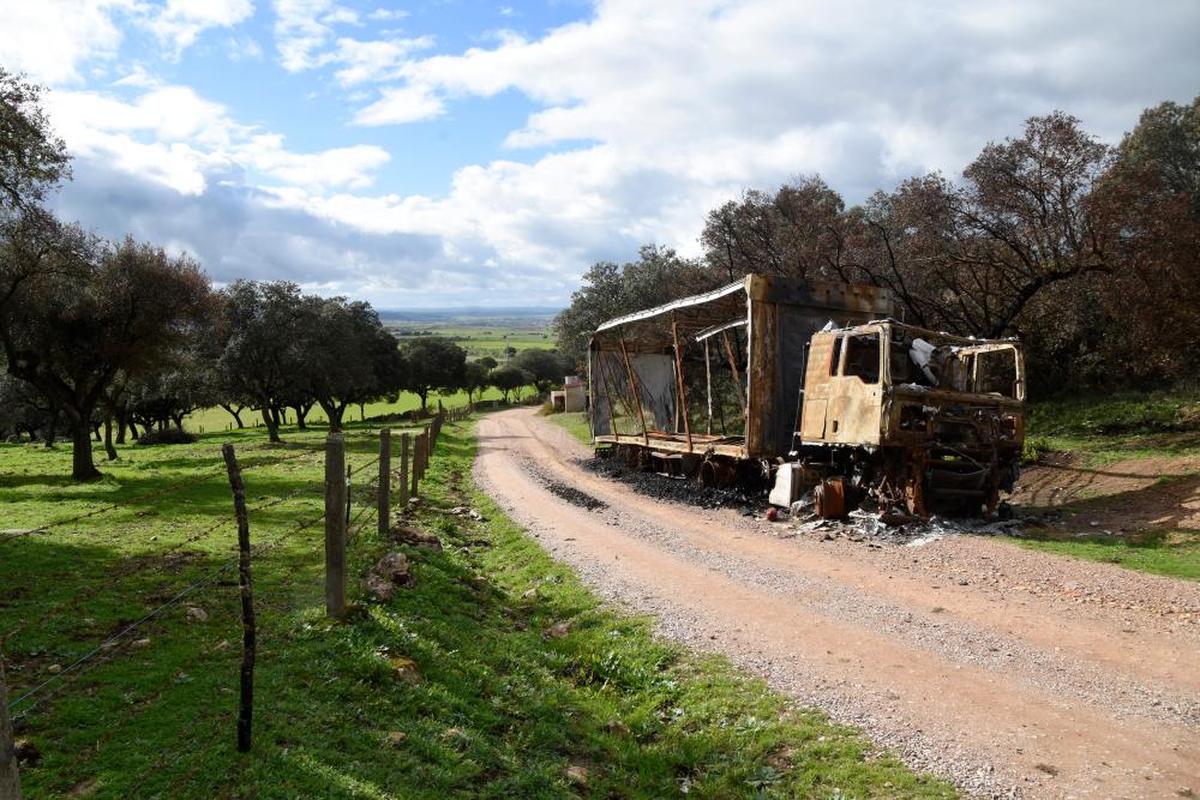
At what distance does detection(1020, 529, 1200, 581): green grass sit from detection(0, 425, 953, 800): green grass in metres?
5.85

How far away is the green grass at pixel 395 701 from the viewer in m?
4.54

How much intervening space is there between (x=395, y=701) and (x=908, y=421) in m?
9.23

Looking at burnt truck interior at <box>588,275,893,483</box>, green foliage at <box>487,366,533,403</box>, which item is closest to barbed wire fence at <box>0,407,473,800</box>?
burnt truck interior at <box>588,275,893,483</box>

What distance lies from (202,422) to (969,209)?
72.1 metres

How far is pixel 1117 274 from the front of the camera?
18.1 m

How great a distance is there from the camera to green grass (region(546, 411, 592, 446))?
120 feet

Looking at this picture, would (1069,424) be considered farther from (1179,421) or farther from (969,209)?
(969,209)

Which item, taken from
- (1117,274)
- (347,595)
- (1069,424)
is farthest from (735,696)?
(1069,424)

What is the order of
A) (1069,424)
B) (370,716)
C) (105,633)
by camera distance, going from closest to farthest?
(370,716) < (105,633) < (1069,424)

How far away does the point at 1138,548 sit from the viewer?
33.1ft

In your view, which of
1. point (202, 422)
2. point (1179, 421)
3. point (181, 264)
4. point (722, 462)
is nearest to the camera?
point (722, 462)

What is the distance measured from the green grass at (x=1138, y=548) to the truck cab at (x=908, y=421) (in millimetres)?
1438

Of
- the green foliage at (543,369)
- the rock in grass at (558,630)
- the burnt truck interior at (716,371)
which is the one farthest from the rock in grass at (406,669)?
the green foliage at (543,369)

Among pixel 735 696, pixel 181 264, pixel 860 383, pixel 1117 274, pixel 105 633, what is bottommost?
pixel 735 696
